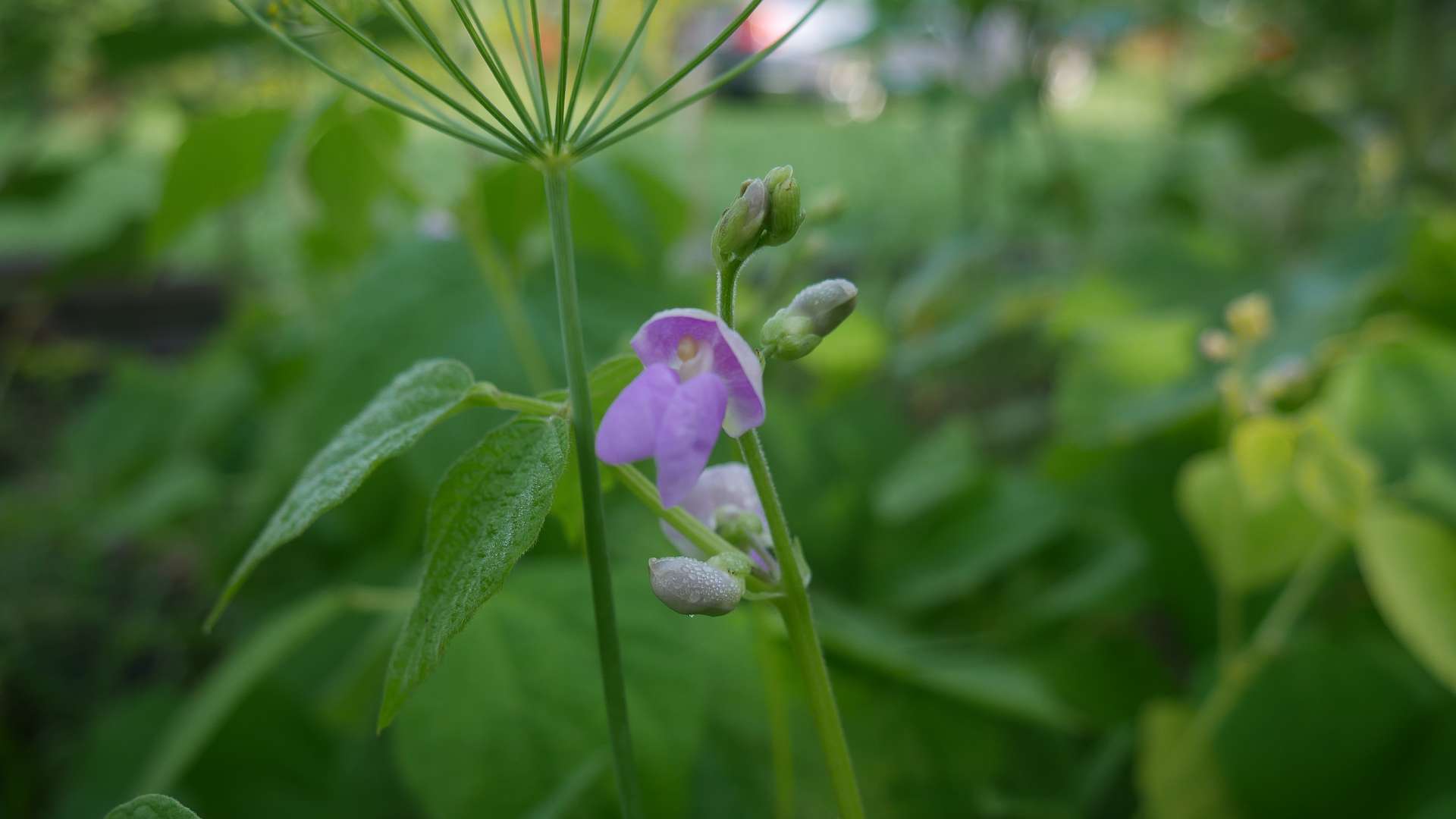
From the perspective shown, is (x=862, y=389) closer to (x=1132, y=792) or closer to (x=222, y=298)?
(x=1132, y=792)

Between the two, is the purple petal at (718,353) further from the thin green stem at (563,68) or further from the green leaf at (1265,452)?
the green leaf at (1265,452)

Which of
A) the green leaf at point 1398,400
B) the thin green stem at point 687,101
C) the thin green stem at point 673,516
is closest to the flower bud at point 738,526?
the thin green stem at point 673,516

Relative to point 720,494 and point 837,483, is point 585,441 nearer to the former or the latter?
point 720,494

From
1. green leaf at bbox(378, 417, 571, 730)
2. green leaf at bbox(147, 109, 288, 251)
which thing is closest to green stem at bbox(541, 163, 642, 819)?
green leaf at bbox(378, 417, 571, 730)

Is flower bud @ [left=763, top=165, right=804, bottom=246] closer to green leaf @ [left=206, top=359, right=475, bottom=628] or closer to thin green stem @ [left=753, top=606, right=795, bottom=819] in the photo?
green leaf @ [left=206, top=359, right=475, bottom=628]

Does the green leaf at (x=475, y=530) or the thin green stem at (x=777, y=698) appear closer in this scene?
the green leaf at (x=475, y=530)

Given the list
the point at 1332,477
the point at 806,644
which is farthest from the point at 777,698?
the point at 1332,477
